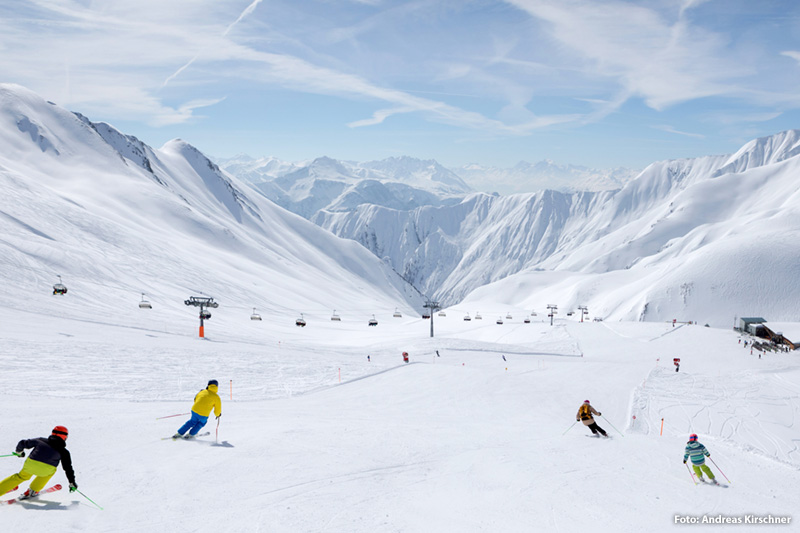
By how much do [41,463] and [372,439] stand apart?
933 cm

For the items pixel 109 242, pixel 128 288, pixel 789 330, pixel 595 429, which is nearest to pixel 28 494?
pixel 595 429

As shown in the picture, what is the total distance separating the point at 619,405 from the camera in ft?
93.7

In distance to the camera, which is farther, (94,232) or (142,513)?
(94,232)

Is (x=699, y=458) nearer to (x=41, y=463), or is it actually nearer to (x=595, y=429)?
(x=595, y=429)

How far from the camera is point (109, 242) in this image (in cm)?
8569

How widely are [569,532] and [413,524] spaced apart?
359cm

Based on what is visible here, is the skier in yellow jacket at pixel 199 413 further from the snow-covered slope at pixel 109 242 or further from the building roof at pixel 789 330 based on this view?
the building roof at pixel 789 330

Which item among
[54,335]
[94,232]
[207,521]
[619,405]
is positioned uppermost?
[94,232]

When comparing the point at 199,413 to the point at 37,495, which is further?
the point at 199,413

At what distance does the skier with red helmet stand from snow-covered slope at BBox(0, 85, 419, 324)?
41442 mm

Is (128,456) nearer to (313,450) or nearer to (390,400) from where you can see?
(313,450)

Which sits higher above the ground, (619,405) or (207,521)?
(207,521)

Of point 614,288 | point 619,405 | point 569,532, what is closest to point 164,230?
point 619,405

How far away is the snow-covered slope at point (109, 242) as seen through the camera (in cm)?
5962
